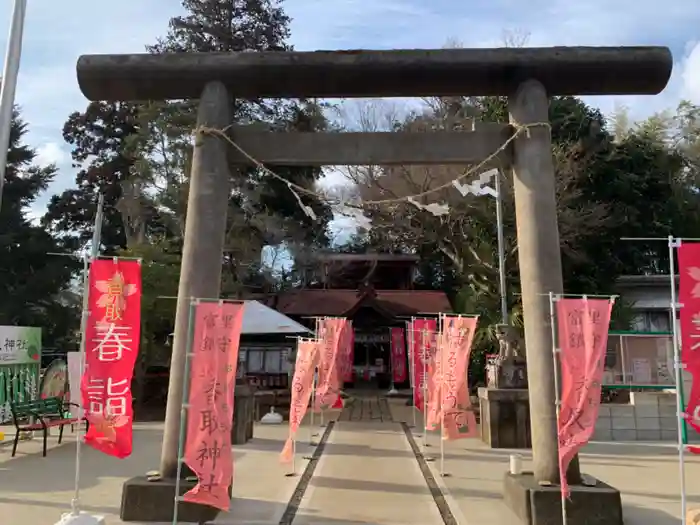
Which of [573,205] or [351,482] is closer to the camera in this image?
[351,482]

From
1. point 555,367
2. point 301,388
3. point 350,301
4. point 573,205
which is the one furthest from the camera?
point 350,301

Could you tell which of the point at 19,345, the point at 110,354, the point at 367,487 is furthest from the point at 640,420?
the point at 19,345

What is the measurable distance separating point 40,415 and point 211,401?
264 inches

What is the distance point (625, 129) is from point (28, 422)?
80.4ft

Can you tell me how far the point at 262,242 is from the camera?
2236 cm

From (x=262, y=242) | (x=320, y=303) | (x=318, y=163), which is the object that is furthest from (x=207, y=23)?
(x=318, y=163)

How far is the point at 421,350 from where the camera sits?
1224 cm

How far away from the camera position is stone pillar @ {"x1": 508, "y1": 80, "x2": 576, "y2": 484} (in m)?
6.13

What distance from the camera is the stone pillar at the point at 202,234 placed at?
245 inches

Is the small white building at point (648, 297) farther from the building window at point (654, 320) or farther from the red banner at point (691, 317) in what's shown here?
the red banner at point (691, 317)

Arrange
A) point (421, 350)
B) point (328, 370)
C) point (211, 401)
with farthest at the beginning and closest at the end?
point (328, 370) → point (421, 350) → point (211, 401)

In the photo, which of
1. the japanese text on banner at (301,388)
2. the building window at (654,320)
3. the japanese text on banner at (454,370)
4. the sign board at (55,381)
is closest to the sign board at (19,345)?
the sign board at (55,381)

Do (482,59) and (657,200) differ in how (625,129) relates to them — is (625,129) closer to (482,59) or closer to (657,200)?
(657,200)

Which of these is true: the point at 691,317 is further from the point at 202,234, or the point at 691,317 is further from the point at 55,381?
the point at 55,381
